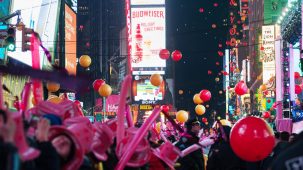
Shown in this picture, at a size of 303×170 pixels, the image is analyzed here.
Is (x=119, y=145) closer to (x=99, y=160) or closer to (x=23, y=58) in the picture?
(x=99, y=160)

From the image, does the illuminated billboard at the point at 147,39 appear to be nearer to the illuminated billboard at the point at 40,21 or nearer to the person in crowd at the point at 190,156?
the illuminated billboard at the point at 40,21

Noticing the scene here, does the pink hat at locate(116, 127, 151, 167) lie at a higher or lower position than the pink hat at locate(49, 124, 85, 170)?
lower

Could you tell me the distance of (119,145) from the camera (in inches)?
233

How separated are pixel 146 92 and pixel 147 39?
7.62 meters

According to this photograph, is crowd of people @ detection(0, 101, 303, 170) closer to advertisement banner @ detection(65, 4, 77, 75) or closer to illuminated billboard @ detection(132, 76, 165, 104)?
advertisement banner @ detection(65, 4, 77, 75)

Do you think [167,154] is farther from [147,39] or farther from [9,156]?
[147,39]

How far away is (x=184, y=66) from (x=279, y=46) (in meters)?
64.8

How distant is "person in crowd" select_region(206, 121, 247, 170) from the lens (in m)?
8.66

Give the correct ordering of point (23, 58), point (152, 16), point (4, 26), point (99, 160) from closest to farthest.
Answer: point (99, 160) < point (4, 26) < point (23, 58) < point (152, 16)

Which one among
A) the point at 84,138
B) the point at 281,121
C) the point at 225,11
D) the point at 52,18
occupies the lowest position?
the point at 281,121

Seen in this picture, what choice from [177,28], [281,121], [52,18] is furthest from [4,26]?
[177,28]

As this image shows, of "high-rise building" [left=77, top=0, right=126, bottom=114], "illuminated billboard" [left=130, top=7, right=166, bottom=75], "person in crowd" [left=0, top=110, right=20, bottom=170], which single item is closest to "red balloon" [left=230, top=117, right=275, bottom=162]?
"person in crowd" [left=0, top=110, right=20, bottom=170]

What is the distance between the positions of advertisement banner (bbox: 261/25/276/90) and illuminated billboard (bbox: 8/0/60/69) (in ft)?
58.3

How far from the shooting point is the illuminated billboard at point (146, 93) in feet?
192
